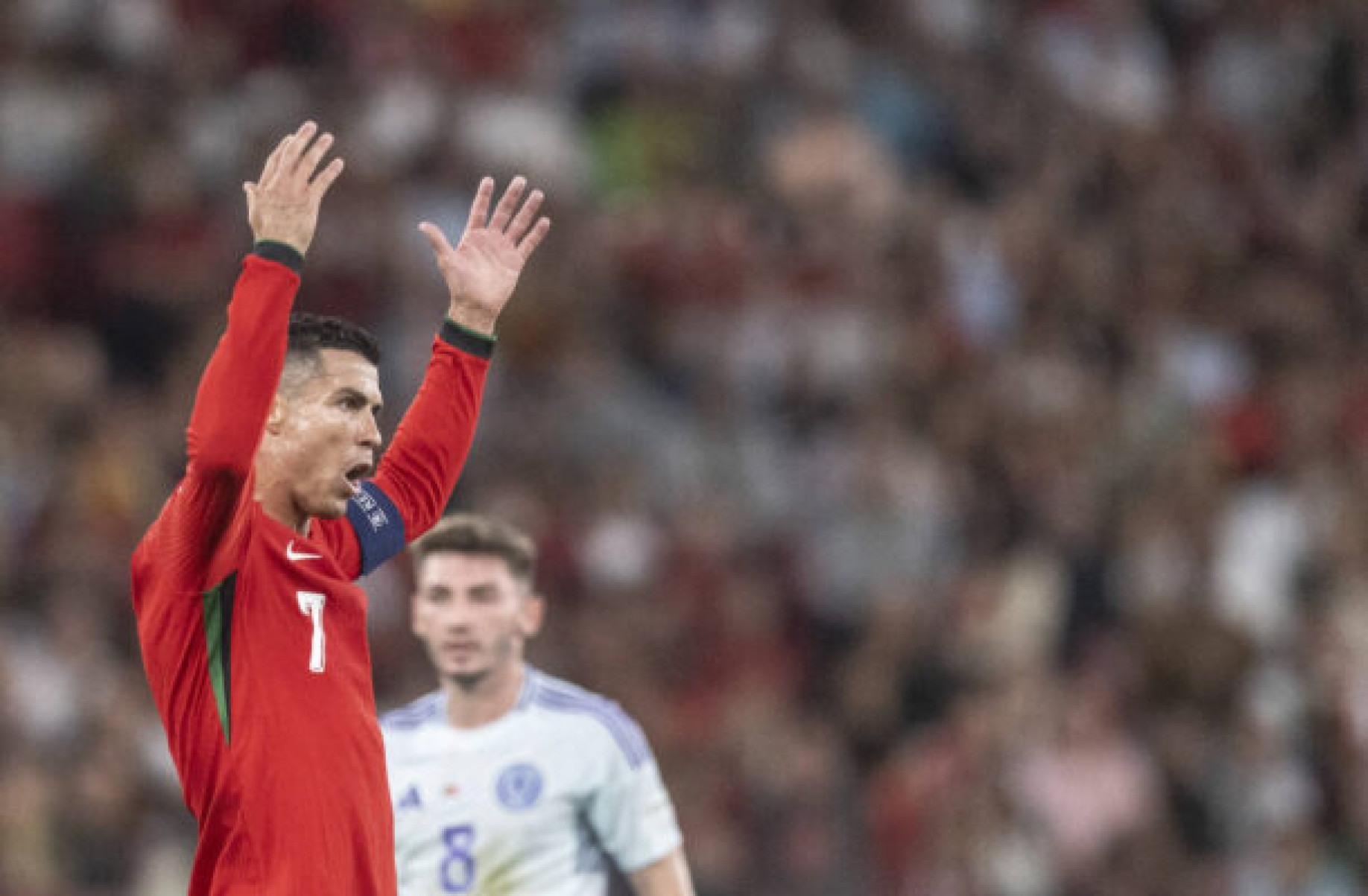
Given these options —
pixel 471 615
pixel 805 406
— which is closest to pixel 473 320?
pixel 471 615

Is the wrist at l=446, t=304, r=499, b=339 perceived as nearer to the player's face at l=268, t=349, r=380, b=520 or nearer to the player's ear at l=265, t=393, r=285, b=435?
the player's face at l=268, t=349, r=380, b=520

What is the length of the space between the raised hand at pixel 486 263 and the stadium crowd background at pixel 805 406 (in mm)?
4920

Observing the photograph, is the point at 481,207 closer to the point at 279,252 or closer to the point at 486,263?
the point at 486,263

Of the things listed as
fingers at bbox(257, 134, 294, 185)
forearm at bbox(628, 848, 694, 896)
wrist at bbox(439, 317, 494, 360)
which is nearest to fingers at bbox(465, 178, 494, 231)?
wrist at bbox(439, 317, 494, 360)

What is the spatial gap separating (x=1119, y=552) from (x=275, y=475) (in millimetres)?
7665

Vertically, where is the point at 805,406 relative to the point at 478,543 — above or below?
above

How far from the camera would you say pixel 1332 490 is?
12336 millimetres

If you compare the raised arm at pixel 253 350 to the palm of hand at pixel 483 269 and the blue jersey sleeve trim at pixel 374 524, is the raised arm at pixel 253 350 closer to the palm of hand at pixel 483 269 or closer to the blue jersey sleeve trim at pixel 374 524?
the blue jersey sleeve trim at pixel 374 524

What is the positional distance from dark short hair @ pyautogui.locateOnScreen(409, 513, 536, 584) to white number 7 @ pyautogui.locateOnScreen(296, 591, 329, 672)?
208 cm

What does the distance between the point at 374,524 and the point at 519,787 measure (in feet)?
5.21

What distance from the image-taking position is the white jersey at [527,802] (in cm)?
648

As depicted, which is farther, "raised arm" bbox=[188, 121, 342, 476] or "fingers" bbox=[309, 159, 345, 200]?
"fingers" bbox=[309, 159, 345, 200]

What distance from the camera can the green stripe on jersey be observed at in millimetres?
4535

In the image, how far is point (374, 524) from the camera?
523 cm
